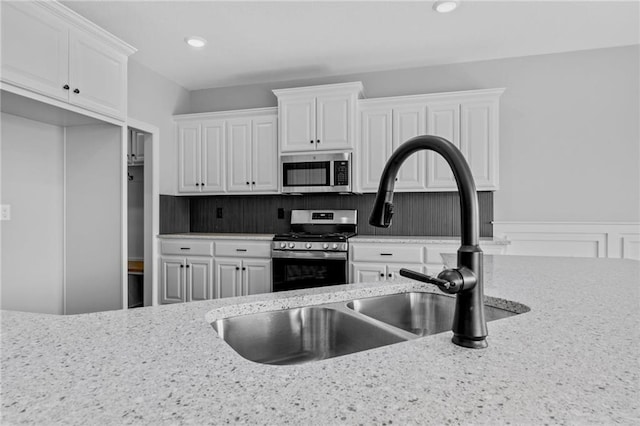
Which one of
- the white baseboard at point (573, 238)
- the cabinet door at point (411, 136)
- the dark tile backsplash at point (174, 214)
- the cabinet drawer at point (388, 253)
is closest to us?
the cabinet drawer at point (388, 253)

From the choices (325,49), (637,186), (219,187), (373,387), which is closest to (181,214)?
(219,187)

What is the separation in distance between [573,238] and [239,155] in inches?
129

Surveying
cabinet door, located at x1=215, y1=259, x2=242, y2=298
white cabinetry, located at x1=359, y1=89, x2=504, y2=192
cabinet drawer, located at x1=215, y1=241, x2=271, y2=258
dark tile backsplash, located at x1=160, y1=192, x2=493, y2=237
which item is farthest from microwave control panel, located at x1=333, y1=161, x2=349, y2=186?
cabinet door, located at x1=215, y1=259, x2=242, y2=298

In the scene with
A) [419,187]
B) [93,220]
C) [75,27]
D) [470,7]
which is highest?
[470,7]

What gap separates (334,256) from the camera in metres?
3.18

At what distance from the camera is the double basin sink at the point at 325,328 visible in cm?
93

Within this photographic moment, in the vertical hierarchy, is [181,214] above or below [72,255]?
above

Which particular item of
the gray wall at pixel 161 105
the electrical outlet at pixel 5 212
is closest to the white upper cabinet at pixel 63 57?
the gray wall at pixel 161 105

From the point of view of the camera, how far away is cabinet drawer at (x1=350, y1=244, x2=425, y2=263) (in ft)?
9.95

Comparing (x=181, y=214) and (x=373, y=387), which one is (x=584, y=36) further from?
(x=181, y=214)

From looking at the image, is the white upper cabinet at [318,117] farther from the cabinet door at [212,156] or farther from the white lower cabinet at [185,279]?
the white lower cabinet at [185,279]

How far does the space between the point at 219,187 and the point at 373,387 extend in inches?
141

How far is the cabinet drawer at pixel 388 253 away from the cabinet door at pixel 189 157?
190cm

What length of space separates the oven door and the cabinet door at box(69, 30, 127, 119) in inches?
69.2
